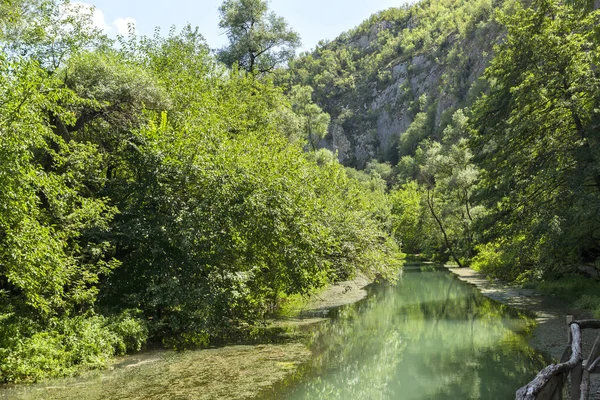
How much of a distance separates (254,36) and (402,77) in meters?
121

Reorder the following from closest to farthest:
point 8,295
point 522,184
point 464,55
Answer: point 8,295 < point 522,184 < point 464,55

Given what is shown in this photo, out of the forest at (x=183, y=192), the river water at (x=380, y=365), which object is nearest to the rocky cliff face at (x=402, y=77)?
the forest at (x=183, y=192)

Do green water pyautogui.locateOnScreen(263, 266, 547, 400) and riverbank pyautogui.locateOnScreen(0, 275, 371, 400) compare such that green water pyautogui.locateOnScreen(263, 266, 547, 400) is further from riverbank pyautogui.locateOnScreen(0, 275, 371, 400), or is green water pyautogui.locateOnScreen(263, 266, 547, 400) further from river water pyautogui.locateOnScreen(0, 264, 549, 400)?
riverbank pyautogui.locateOnScreen(0, 275, 371, 400)

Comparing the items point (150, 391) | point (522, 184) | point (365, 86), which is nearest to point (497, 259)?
point (522, 184)

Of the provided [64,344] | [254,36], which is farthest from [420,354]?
[254,36]

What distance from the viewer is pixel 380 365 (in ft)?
53.7

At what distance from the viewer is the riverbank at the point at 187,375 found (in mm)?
11992

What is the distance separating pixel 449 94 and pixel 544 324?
104 m

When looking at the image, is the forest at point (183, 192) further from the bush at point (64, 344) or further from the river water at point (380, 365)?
the river water at point (380, 365)

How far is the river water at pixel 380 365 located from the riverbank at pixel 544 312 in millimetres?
538

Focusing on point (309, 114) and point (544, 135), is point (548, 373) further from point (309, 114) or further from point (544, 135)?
point (309, 114)

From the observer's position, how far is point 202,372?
14078 millimetres

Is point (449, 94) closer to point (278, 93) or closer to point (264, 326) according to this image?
point (278, 93)

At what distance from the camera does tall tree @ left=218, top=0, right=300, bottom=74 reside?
39969 millimetres
